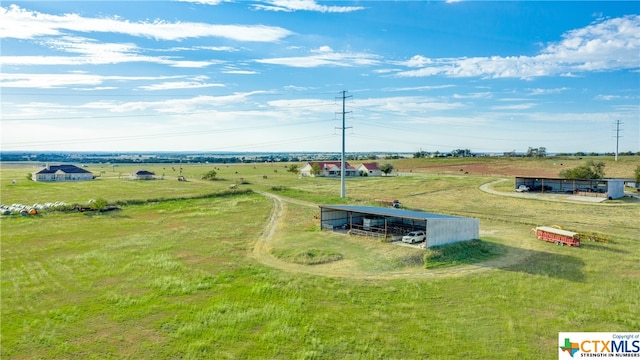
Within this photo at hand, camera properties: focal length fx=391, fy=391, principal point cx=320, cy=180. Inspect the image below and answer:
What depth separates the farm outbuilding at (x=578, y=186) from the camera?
62534 millimetres

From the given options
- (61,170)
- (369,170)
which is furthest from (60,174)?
(369,170)

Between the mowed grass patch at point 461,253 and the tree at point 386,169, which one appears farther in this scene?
the tree at point 386,169

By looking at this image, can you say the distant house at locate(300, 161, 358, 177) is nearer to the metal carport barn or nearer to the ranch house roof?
the ranch house roof

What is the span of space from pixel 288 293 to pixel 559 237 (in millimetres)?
27123

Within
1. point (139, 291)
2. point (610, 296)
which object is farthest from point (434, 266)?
point (139, 291)

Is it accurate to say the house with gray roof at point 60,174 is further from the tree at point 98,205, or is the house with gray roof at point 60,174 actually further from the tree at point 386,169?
the tree at point 386,169

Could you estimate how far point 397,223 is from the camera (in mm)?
41250

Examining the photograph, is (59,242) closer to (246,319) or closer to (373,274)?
(246,319)

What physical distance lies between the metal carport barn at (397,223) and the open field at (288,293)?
2.20 metres

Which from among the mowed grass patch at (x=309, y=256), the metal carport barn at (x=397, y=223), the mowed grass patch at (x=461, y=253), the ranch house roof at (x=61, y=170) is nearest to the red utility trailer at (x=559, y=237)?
the mowed grass patch at (x=461, y=253)

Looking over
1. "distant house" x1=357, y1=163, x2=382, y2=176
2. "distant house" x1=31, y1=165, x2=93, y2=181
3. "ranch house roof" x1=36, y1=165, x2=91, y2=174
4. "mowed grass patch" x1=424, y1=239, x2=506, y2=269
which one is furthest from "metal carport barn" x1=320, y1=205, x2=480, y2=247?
"ranch house roof" x1=36, y1=165, x2=91, y2=174

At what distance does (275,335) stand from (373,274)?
10586 mm

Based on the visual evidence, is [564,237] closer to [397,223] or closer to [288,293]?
[397,223]

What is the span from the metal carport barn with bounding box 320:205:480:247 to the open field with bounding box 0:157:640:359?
2.20m
